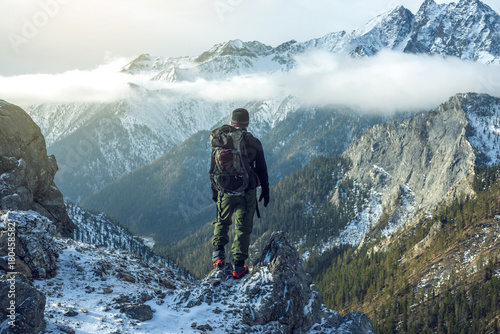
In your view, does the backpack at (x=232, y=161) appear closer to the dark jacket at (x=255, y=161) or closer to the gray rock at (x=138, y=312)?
the dark jacket at (x=255, y=161)

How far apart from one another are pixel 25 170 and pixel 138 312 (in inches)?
895

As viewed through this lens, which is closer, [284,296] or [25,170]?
[284,296]

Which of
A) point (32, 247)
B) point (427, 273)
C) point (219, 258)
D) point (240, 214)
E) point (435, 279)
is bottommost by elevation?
point (32, 247)

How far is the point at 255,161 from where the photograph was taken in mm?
17281

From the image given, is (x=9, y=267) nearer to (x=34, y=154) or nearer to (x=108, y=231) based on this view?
(x=34, y=154)

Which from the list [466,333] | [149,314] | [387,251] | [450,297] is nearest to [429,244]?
[387,251]

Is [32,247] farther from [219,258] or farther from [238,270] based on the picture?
[238,270]

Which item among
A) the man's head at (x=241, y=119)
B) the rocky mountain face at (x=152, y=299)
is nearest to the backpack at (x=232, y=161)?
the man's head at (x=241, y=119)

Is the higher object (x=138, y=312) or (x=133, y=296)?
(x=133, y=296)

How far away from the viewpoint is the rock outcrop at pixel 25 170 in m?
27.3

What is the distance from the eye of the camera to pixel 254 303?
15305mm

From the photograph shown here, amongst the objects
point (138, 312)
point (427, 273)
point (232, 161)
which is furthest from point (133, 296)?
point (427, 273)

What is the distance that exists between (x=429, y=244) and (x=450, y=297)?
34673 millimetres

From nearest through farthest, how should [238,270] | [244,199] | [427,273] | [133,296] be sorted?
[133,296], [244,199], [238,270], [427,273]
